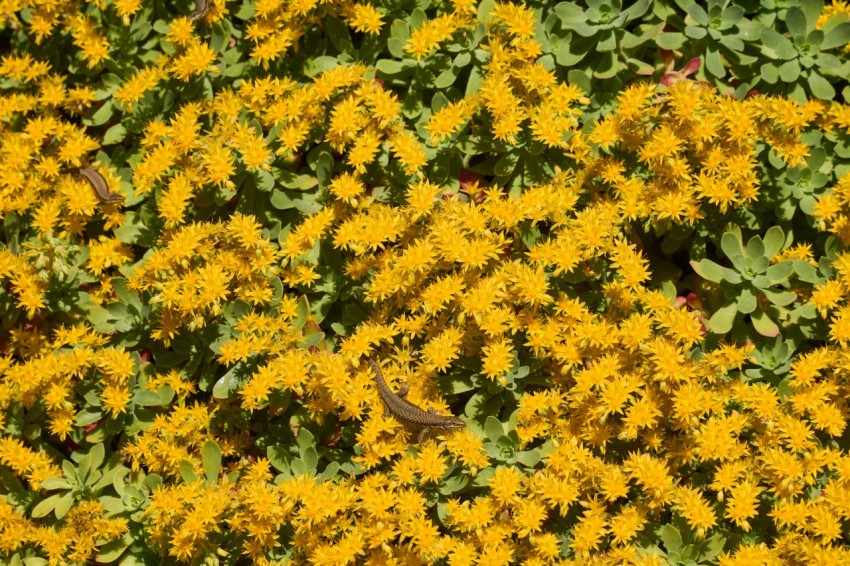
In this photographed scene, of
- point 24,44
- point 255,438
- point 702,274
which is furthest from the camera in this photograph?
point 24,44

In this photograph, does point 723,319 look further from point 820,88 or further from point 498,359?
point 820,88

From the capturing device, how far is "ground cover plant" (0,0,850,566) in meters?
2.46

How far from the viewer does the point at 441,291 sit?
2.53 metres

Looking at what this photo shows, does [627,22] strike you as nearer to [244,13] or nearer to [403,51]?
[403,51]

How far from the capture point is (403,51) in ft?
9.53

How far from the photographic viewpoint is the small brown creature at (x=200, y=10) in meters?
2.99

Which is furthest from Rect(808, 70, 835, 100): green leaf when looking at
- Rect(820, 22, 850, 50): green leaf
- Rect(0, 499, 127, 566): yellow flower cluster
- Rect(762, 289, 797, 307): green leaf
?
Rect(0, 499, 127, 566): yellow flower cluster

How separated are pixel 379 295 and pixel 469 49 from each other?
995 mm

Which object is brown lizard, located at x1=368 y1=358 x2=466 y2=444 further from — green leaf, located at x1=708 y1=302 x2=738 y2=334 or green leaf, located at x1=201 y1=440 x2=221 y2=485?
green leaf, located at x1=708 y1=302 x2=738 y2=334

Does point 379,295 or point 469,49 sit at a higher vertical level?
point 469,49

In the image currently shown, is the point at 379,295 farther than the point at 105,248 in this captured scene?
No

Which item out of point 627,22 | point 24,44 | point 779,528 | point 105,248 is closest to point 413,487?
point 779,528

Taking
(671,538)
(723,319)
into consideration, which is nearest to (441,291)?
(723,319)

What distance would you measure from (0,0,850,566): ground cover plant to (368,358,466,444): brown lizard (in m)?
0.04
